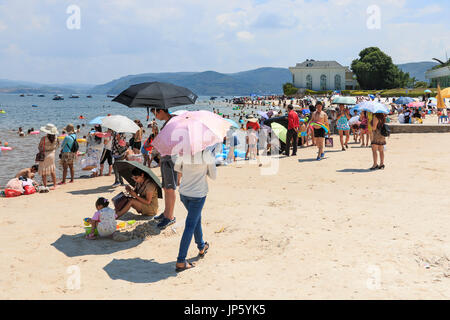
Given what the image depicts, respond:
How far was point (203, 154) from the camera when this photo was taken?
4.55 m

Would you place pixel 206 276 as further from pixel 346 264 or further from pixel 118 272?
pixel 346 264

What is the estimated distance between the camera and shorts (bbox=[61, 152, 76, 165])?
33.6ft

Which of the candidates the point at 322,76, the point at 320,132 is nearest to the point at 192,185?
the point at 320,132

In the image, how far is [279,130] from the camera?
14516 mm

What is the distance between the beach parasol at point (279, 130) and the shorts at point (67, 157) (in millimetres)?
7022

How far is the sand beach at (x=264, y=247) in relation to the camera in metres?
4.07

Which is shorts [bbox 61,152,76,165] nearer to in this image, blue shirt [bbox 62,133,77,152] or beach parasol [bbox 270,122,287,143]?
blue shirt [bbox 62,133,77,152]

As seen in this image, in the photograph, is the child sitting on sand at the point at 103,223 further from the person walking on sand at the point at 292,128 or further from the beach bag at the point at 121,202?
the person walking on sand at the point at 292,128

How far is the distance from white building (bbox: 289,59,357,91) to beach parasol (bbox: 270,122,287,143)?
269ft

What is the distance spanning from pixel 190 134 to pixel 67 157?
6.81 meters

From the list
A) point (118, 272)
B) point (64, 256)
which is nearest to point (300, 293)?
point (118, 272)
